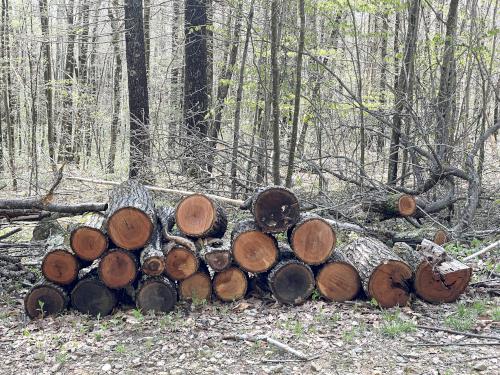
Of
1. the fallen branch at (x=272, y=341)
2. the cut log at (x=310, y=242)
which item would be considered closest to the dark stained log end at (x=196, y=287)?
the fallen branch at (x=272, y=341)

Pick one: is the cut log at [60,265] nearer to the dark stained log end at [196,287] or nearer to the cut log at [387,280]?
the dark stained log end at [196,287]

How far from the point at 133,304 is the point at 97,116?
1541 centimetres

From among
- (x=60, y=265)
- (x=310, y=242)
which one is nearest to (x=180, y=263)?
(x=60, y=265)

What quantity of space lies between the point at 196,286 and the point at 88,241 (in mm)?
1338

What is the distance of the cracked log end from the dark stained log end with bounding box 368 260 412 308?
587 millimetres

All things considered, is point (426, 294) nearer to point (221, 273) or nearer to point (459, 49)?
point (221, 273)

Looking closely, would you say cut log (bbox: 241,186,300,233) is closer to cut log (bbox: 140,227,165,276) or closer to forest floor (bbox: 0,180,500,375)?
forest floor (bbox: 0,180,500,375)

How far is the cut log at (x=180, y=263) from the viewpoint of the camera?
5.87m

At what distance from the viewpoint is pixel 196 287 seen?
5992 mm

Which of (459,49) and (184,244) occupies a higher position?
(459,49)

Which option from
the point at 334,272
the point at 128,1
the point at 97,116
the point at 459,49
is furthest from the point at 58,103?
the point at 334,272

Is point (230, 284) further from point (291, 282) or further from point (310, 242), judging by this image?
point (310, 242)

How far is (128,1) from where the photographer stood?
11922mm

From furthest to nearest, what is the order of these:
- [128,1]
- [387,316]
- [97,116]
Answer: [97,116] < [128,1] < [387,316]
